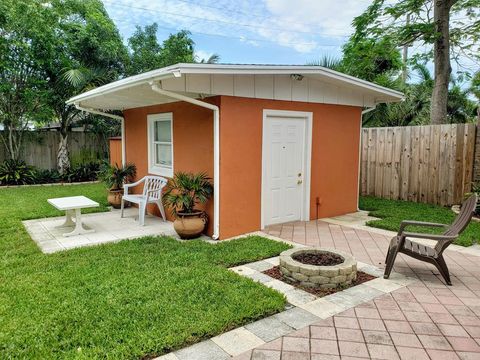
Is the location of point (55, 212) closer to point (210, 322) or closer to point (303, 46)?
point (210, 322)

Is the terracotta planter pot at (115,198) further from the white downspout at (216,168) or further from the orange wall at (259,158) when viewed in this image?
the orange wall at (259,158)

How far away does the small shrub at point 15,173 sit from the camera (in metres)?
12.0

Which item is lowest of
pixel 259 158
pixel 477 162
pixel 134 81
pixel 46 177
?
pixel 46 177

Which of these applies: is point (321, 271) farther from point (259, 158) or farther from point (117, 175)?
point (117, 175)

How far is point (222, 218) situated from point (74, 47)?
33.2 ft

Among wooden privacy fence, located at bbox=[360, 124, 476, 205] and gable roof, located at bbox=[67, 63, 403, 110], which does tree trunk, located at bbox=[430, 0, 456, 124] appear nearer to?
wooden privacy fence, located at bbox=[360, 124, 476, 205]

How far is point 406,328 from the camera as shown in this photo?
123 inches

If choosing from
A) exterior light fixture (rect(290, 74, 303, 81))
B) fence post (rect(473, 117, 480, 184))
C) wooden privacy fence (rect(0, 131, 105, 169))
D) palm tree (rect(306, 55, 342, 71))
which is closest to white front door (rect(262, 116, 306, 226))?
exterior light fixture (rect(290, 74, 303, 81))

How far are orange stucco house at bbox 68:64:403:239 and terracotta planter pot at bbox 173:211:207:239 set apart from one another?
28 centimetres

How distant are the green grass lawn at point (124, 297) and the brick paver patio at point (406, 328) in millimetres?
518

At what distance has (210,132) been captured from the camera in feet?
19.7

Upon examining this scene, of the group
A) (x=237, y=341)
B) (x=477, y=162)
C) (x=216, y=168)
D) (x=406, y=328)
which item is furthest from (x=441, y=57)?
(x=237, y=341)

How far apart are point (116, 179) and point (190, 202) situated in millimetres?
3464

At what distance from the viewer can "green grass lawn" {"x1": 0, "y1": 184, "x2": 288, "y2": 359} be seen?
111 inches
